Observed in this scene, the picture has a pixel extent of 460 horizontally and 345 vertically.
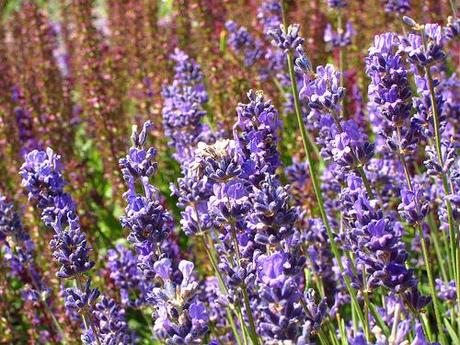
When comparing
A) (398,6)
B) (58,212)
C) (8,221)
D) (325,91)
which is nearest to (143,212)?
(58,212)

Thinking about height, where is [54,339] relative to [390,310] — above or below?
below

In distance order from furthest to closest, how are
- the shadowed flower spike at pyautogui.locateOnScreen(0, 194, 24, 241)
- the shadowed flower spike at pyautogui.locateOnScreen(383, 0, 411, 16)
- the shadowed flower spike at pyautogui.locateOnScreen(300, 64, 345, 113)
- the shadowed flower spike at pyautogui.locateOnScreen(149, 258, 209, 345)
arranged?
the shadowed flower spike at pyautogui.locateOnScreen(383, 0, 411, 16)
the shadowed flower spike at pyautogui.locateOnScreen(0, 194, 24, 241)
the shadowed flower spike at pyautogui.locateOnScreen(300, 64, 345, 113)
the shadowed flower spike at pyautogui.locateOnScreen(149, 258, 209, 345)

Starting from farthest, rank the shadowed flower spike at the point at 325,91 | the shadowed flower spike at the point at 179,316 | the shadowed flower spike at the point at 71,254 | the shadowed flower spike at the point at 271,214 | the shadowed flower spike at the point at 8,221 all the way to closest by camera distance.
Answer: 1. the shadowed flower spike at the point at 8,221
2. the shadowed flower spike at the point at 71,254
3. the shadowed flower spike at the point at 325,91
4. the shadowed flower spike at the point at 271,214
5. the shadowed flower spike at the point at 179,316

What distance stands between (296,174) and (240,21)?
8.21ft

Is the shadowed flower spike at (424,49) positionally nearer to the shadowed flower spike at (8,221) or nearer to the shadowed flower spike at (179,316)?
the shadowed flower spike at (179,316)

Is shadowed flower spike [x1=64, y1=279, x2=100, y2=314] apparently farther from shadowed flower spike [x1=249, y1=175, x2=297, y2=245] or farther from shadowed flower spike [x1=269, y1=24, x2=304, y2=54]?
shadowed flower spike [x1=269, y1=24, x2=304, y2=54]

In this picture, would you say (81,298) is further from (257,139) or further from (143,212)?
(257,139)

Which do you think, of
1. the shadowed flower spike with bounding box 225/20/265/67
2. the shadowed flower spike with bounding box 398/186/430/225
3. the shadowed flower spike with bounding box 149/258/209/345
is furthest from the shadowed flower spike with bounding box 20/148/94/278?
the shadowed flower spike with bounding box 225/20/265/67

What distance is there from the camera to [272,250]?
205cm

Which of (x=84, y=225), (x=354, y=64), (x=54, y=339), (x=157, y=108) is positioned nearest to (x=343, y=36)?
(x=354, y=64)

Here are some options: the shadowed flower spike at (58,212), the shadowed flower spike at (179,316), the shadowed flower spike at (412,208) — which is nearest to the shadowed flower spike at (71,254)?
the shadowed flower spike at (58,212)

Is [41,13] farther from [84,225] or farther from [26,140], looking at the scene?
[84,225]

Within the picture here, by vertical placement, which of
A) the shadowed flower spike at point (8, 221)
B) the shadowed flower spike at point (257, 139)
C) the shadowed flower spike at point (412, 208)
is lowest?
the shadowed flower spike at point (412, 208)

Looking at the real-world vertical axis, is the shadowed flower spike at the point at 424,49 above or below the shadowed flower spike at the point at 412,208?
above
